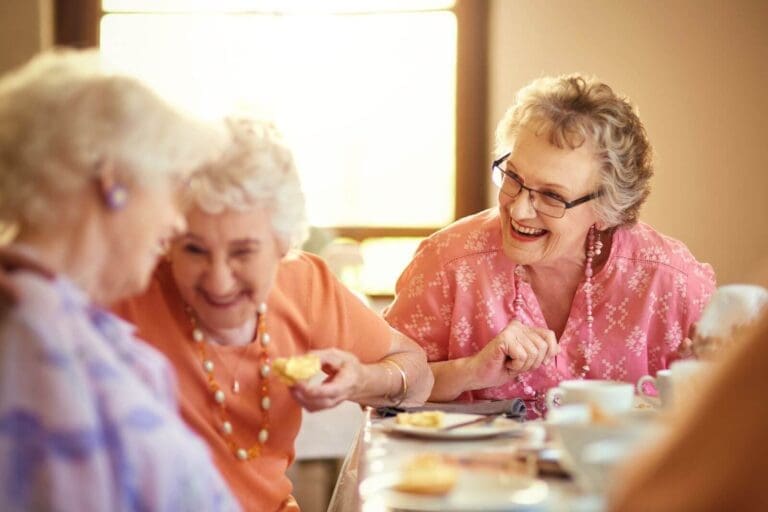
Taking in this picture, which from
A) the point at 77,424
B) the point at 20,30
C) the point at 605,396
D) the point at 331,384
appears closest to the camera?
the point at 77,424

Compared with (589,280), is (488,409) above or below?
below

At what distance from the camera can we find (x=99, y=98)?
4.04 ft

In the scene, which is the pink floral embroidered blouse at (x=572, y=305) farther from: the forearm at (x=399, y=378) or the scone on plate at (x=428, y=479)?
the scone on plate at (x=428, y=479)

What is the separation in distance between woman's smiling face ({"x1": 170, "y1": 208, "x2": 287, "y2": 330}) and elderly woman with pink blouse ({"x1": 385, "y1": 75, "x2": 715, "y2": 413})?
0.71m

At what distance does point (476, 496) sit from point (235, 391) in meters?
0.76

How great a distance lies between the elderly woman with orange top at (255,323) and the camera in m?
1.75

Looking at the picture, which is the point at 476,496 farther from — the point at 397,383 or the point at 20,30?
the point at 20,30

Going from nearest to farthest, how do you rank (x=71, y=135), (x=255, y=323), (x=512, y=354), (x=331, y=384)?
(x=71, y=135)
(x=331, y=384)
(x=255, y=323)
(x=512, y=354)

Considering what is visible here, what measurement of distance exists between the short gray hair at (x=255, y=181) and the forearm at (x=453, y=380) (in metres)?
0.64

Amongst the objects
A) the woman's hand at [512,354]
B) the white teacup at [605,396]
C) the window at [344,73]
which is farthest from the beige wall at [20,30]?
the white teacup at [605,396]

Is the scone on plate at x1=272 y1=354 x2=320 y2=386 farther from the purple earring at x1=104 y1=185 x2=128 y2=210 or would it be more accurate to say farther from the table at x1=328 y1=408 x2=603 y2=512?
the purple earring at x1=104 y1=185 x2=128 y2=210

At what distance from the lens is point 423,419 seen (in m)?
1.85

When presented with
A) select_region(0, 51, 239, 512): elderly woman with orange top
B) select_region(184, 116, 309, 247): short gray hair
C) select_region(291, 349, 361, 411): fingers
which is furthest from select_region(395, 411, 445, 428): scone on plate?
select_region(0, 51, 239, 512): elderly woman with orange top

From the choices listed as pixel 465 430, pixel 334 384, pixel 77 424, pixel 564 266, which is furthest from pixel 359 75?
pixel 77 424
